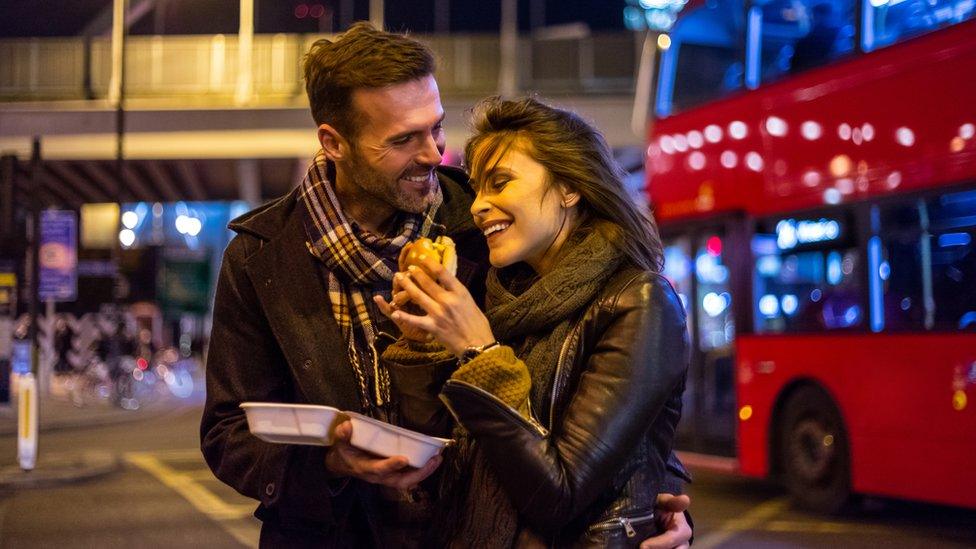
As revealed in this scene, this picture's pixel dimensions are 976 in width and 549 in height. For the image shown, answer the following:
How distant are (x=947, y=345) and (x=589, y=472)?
22.3 feet

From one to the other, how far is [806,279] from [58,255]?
11.2 m

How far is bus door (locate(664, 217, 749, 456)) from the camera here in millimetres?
10867

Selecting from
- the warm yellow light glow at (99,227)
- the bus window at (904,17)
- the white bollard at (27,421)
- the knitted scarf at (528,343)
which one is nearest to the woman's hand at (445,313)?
the knitted scarf at (528,343)

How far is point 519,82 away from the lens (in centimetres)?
2873

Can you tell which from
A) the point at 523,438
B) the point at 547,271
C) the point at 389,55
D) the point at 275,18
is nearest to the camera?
the point at 523,438

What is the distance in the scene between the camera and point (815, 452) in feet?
32.0

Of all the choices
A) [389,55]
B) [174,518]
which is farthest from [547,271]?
[174,518]

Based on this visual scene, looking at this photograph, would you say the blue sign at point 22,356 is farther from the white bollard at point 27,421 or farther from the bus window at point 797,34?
the bus window at point 797,34

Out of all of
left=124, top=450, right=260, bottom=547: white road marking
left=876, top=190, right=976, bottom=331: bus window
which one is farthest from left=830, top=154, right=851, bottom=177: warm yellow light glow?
left=124, top=450, right=260, bottom=547: white road marking

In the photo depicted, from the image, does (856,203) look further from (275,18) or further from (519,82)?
(275,18)

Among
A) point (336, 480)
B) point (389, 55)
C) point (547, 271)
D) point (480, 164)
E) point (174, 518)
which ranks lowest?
point (174, 518)

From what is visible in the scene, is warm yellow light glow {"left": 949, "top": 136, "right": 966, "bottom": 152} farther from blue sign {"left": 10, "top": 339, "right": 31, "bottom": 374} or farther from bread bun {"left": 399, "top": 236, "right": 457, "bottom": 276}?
blue sign {"left": 10, "top": 339, "right": 31, "bottom": 374}

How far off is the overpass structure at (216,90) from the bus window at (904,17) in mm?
16032

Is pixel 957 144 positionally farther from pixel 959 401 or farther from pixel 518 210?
pixel 518 210
